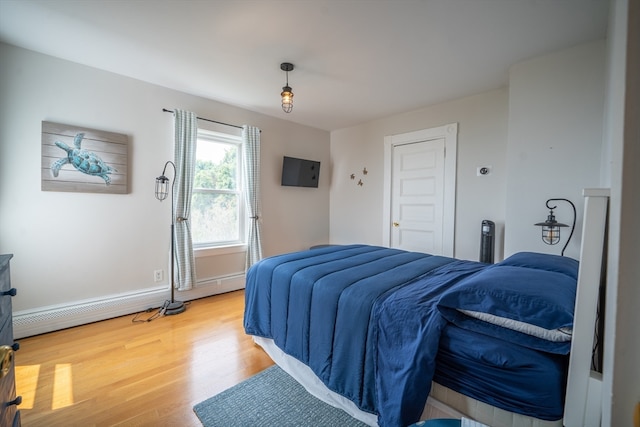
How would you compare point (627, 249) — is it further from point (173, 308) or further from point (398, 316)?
point (173, 308)

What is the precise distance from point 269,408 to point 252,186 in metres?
2.74

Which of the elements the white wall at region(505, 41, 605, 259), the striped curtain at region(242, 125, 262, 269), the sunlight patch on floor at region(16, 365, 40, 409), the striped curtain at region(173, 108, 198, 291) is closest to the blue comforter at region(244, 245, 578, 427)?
the white wall at region(505, 41, 605, 259)

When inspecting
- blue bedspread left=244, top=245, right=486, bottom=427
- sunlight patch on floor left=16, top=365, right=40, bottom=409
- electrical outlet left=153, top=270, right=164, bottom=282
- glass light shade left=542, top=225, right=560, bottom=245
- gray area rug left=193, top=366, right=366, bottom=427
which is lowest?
sunlight patch on floor left=16, top=365, right=40, bottom=409

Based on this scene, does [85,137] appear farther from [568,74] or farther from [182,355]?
[568,74]

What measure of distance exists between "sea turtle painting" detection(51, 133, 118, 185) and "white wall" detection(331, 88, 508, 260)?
333cm

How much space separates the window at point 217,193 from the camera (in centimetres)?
341

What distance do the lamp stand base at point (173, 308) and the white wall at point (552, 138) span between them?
3.46 metres

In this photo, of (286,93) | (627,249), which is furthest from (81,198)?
(627,249)

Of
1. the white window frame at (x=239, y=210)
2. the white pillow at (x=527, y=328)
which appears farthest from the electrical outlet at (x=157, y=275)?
the white pillow at (x=527, y=328)

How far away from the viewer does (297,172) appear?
Result: 4.17 m

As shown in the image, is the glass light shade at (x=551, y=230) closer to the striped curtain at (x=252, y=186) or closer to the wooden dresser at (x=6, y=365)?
the wooden dresser at (x=6, y=365)

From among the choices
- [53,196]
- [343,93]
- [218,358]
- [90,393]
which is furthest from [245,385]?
[343,93]

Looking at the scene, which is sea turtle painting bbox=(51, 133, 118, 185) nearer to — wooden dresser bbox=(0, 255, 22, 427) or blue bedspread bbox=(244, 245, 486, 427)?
wooden dresser bbox=(0, 255, 22, 427)

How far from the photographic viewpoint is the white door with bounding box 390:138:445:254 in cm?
349
